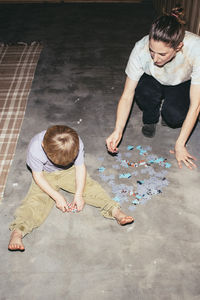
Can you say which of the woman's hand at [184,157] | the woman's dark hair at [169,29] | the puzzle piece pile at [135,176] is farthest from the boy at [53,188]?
the woman's dark hair at [169,29]

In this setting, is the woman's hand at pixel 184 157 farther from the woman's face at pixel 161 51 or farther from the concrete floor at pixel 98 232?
the woman's face at pixel 161 51

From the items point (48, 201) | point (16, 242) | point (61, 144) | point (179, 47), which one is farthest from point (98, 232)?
point (179, 47)

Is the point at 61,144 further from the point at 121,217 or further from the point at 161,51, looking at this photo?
→ the point at 161,51

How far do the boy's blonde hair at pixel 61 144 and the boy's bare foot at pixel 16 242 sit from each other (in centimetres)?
57

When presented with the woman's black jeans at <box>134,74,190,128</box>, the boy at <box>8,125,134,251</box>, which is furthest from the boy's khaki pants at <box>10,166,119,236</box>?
the woman's black jeans at <box>134,74,190,128</box>

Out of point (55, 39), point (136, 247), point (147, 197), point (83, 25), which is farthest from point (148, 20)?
point (136, 247)

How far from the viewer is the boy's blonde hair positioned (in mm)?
1707

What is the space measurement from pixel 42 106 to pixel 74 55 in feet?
3.77

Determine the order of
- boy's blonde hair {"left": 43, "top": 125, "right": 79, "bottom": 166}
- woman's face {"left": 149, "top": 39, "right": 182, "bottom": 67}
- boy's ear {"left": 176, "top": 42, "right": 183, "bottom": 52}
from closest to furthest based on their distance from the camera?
boy's blonde hair {"left": 43, "top": 125, "right": 79, "bottom": 166} → woman's face {"left": 149, "top": 39, "right": 182, "bottom": 67} → boy's ear {"left": 176, "top": 42, "right": 183, "bottom": 52}

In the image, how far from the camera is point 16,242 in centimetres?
187

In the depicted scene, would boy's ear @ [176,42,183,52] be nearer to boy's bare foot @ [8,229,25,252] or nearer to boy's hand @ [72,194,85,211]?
boy's hand @ [72,194,85,211]

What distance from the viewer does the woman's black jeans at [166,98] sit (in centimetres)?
245

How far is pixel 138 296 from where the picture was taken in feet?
5.58

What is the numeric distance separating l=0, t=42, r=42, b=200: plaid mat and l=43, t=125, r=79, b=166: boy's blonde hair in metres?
0.75
